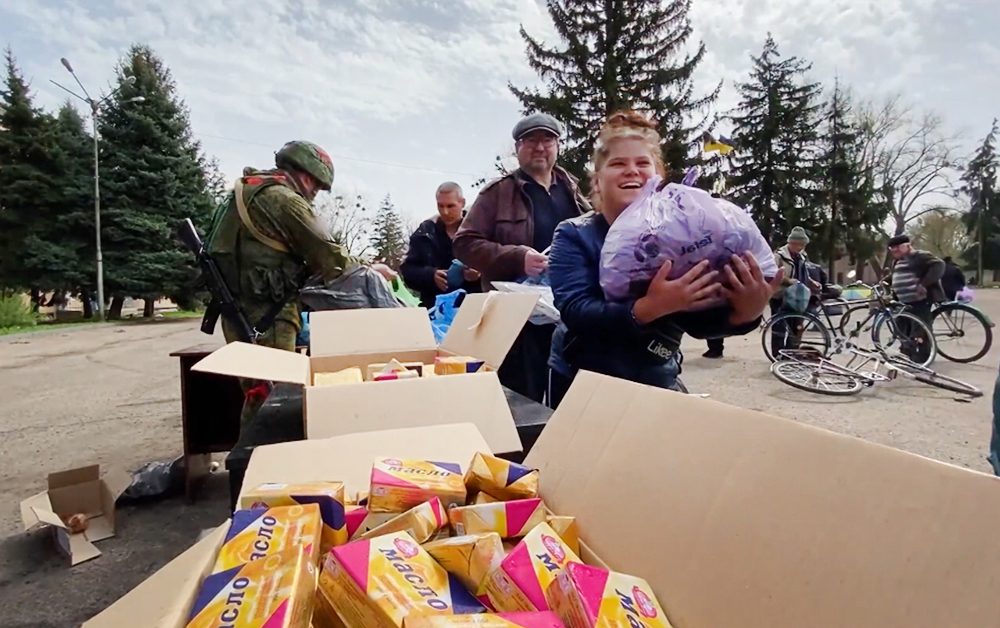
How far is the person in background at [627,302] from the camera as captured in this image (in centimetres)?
A: 120

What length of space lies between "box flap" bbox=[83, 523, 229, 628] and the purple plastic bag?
3.04 feet

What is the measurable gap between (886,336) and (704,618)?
8460 millimetres

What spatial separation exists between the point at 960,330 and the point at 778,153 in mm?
20845

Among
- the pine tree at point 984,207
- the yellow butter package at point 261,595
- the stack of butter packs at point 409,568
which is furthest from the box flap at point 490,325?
Result: the pine tree at point 984,207

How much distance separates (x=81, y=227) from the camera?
19.4m

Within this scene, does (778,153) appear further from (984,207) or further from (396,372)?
(396,372)

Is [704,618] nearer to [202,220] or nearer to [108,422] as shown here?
[108,422]

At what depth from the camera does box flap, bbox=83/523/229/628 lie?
604 mm

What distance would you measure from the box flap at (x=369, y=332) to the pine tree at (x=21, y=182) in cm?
2248

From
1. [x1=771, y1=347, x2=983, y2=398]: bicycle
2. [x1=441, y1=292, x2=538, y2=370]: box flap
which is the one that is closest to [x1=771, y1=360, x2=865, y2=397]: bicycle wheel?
[x1=771, y1=347, x2=983, y2=398]: bicycle

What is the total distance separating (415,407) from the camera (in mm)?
1362

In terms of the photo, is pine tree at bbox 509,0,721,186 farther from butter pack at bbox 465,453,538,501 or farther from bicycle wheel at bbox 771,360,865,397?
butter pack at bbox 465,453,538,501

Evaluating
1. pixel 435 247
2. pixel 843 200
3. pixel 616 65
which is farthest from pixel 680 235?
pixel 843 200

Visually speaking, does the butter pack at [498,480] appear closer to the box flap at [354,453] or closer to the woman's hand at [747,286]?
the box flap at [354,453]
